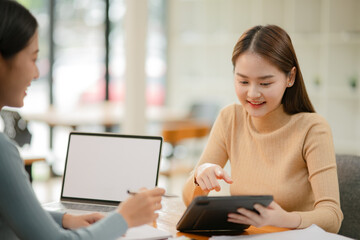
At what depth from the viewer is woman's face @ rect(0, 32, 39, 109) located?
108 cm

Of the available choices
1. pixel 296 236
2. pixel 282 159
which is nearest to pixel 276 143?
pixel 282 159

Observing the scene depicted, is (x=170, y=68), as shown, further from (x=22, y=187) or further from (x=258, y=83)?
(x=22, y=187)

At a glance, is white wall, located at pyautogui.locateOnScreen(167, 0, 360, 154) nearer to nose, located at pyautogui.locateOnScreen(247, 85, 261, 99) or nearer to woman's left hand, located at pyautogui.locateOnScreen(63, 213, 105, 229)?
nose, located at pyautogui.locateOnScreen(247, 85, 261, 99)

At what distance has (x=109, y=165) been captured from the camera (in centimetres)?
164

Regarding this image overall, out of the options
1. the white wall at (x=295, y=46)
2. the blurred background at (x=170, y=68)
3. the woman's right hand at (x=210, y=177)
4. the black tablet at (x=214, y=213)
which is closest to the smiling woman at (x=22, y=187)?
the black tablet at (x=214, y=213)

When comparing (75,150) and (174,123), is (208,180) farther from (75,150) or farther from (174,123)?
(174,123)

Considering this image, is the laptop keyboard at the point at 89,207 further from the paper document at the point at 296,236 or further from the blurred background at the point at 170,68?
the blurred background at the point at 170,68

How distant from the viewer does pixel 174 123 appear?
16.8 feet

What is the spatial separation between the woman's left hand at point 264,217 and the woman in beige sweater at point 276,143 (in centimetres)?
16

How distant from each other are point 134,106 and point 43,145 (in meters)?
1.93

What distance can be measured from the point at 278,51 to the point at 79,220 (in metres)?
0.87

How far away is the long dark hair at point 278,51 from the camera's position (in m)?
1.65

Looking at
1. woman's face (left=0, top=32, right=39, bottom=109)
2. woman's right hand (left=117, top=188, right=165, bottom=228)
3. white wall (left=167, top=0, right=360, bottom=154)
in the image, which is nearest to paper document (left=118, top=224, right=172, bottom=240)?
woman's right hand (left=117, top=188, right=165, bottom=228)

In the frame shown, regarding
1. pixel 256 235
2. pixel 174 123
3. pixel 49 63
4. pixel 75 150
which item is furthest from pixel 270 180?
pixel 49 63
